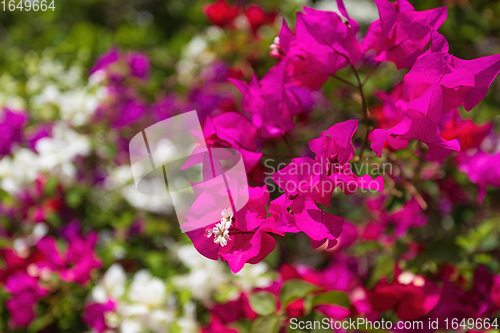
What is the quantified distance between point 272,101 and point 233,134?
0.05 m

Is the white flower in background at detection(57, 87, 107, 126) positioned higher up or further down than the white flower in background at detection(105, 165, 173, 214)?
higher up

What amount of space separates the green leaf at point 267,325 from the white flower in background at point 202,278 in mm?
208

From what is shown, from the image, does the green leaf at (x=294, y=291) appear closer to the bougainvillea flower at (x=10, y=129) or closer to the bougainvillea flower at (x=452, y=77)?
the bougainvillea flower at (x=452, y=77)

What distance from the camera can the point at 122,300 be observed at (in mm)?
707

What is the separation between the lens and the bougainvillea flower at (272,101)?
17.4 inches

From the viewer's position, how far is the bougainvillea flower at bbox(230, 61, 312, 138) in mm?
443

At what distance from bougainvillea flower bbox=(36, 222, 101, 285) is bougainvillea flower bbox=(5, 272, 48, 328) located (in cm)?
4

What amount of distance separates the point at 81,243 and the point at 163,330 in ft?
0.75

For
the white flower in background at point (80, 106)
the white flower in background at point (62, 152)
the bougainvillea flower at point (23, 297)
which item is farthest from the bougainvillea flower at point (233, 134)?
the white flower in background at point (80, 106)

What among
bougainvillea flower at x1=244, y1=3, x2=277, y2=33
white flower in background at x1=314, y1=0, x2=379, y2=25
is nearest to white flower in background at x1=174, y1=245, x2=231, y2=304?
bougainvillea flower at x1=244, y1=3, x2=277, y2=33

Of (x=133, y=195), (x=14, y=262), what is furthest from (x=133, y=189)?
(x=14, y=262)

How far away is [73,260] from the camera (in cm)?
75

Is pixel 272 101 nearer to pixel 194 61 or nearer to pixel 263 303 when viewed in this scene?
pixel 263 303

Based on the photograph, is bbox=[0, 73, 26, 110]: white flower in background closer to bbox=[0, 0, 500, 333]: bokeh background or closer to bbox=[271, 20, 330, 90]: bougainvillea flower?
bbox=[0, 0, 500, 333]: bokeh background
